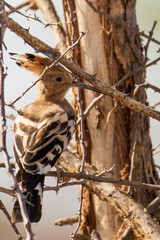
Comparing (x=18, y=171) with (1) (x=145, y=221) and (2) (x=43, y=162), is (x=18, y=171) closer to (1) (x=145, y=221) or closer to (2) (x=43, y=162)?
(2) (x=43, y=162)

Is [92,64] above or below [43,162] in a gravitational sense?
above

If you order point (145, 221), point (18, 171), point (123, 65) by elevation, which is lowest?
point (145, 221)

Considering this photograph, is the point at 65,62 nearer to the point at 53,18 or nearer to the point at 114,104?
the point at 114,104

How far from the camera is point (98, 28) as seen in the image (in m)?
4.54

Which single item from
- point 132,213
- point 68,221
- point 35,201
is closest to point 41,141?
point 35,201

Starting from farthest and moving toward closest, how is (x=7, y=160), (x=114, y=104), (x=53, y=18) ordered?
(x=53, y=18) → (x=114, y=104) → (x=7, y=160)

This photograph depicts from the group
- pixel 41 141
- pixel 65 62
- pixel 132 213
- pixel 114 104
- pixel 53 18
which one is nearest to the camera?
pixel 65 62

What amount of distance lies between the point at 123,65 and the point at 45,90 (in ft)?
1.71

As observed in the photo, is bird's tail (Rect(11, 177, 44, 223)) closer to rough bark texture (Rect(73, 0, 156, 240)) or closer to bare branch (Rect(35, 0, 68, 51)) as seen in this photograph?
rough bark texture (Rect(73, 0, 156, 240))

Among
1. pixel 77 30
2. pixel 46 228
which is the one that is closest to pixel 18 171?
pixel 77 30

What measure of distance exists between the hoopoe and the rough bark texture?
0.29 meters

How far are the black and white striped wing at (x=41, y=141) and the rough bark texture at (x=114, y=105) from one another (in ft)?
1.83

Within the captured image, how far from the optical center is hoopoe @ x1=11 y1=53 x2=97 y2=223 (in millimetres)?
3490

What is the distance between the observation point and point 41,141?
365cm
